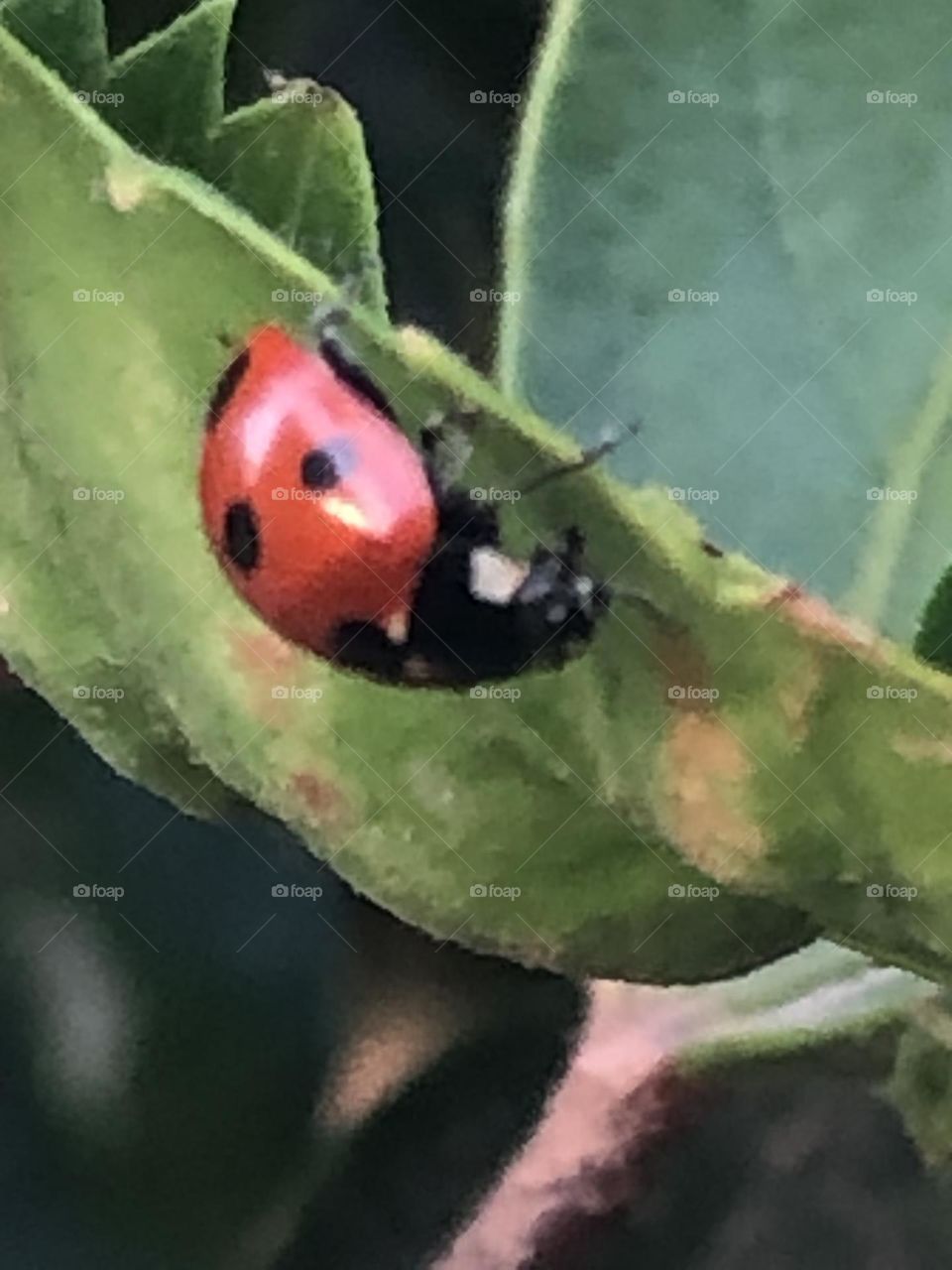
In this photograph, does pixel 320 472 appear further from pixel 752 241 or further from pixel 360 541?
pixel 752 241

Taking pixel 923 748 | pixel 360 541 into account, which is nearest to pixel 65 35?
pixel 360 541

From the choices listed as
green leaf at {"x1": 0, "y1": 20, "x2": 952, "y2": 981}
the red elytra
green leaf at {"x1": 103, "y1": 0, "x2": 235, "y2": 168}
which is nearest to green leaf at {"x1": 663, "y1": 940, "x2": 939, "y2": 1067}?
green leaf at {"x1": 0, "y1": 20, "x2": 952, "y2": 981}

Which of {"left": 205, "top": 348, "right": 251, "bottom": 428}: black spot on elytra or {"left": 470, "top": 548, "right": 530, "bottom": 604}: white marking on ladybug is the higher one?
{"left": 205, "top": 348, "right": 251, "bottom": 428}: black spot on elytra

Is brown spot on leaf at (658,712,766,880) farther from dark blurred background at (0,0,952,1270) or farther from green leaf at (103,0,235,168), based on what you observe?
green leaf at (103,0,235,168)

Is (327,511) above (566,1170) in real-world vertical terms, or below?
above

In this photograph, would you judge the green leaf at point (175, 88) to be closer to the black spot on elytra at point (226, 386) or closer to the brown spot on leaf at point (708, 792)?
the black spot on elytra at point (226, 386)

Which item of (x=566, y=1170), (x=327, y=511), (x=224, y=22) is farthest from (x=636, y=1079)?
(x=224, y=22)

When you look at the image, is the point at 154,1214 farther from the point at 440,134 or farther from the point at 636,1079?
the point at 440,134
